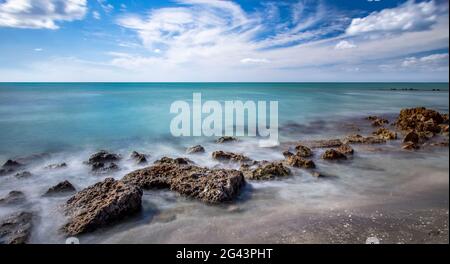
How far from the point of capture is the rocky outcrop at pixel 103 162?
943cm

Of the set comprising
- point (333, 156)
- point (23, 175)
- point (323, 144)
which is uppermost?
point (323, 144)

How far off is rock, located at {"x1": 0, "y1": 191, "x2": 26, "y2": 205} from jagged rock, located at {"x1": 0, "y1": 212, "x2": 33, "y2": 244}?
0.83m

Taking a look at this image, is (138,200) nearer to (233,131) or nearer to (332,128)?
(233,131)

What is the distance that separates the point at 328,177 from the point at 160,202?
4699 mm

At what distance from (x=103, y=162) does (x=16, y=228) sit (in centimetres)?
434

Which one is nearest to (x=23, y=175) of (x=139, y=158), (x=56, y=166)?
(x=56, y=166)

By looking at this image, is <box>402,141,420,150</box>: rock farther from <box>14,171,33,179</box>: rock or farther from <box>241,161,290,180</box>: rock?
<box>14,171,33,179</box>: rock

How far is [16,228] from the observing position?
19.1ft

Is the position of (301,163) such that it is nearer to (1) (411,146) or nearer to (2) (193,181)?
(2) (193,181)

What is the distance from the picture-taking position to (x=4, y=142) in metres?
13.9

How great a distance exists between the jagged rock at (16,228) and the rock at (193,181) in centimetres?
218

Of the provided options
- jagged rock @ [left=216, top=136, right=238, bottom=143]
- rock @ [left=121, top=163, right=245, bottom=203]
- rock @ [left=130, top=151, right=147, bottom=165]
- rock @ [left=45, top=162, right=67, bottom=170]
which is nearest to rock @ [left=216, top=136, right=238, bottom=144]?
jagged rock @ [left=216, top=136, right=238, bottom=143]

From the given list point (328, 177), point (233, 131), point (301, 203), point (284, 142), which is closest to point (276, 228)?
point (301, 203)

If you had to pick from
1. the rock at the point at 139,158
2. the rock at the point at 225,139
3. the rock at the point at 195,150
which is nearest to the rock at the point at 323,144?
the rock at the point at 225,139
